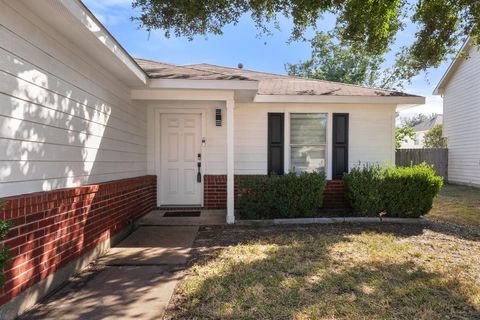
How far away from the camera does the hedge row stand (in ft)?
23.7

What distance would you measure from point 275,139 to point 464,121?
37.9 ft

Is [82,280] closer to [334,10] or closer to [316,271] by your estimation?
[316,271]

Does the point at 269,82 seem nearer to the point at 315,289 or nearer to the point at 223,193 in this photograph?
the point at 223,193

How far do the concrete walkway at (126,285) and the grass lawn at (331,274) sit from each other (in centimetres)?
22

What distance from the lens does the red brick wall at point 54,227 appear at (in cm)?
303

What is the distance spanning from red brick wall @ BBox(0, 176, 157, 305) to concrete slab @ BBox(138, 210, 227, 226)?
1.20 metres

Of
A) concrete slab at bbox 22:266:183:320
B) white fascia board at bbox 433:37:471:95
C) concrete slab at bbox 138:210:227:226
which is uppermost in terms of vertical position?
white fascia board at bbox 433:37:471:95

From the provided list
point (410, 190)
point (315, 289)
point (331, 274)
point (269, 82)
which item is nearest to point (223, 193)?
point (269, 82)

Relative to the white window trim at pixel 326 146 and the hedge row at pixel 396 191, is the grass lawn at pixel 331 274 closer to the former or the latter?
the hedge row at pixel 396 191

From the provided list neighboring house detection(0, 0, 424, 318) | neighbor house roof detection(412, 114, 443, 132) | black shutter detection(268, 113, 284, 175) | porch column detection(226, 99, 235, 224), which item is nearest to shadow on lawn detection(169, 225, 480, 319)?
neighboring house detection(0, 0, 424, 318)

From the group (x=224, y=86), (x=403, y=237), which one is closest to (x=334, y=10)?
(x=224, y=86)

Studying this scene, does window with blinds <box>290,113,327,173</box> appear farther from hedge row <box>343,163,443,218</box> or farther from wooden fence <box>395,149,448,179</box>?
wooden fence <box>395,149,448,179</box>

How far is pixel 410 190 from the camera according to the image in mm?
7250

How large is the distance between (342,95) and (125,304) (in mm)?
6521
